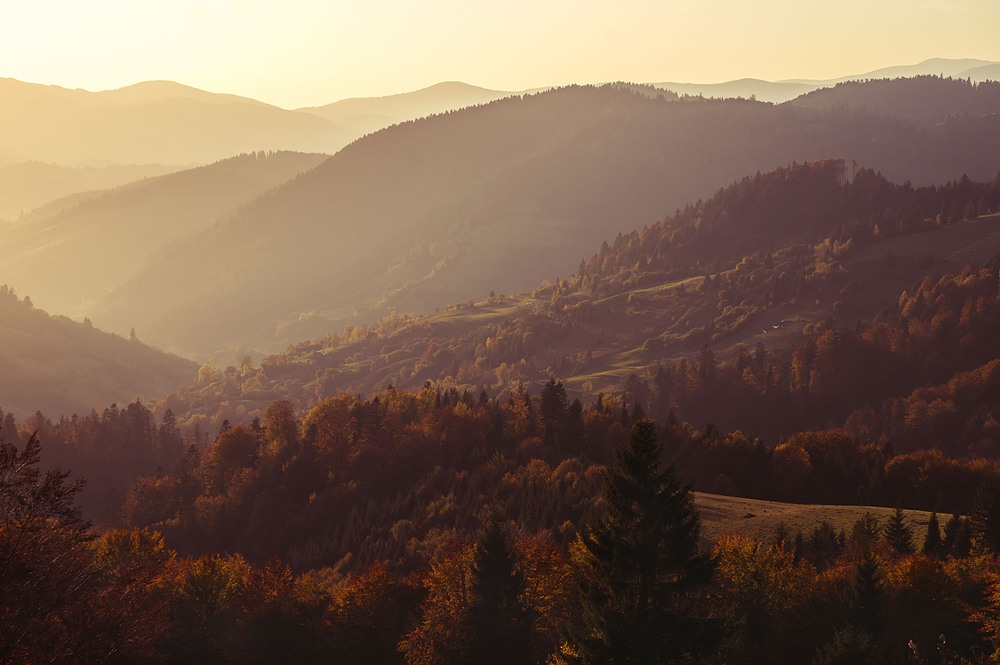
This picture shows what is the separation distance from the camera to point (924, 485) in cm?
15162

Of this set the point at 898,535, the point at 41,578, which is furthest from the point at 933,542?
the point at 41,578

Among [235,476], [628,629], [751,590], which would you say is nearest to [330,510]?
[235,476]

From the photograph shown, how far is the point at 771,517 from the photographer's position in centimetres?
12300

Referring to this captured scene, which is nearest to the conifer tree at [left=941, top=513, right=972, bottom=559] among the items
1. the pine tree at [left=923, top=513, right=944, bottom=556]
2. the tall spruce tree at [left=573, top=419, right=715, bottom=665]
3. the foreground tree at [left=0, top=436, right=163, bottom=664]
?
the pine tree at [left=923, top=513, right=944, bottom=556]

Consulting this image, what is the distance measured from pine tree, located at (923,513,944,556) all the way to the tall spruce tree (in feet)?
204

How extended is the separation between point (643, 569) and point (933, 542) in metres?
69.1

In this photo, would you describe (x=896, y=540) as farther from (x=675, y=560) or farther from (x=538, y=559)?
(x=675, y=560)

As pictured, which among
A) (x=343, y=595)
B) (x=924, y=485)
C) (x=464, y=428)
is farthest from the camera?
(x=464, y=428)

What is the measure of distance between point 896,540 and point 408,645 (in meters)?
58.7

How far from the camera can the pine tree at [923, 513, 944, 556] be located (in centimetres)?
9856

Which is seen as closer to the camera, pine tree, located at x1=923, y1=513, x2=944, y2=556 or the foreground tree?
the foreground tree

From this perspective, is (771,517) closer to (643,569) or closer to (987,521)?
(987,521)

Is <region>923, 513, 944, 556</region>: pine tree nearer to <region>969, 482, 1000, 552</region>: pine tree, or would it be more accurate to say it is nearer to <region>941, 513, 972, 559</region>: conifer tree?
<region>941, 513, 972, 559</region>: conifer tree

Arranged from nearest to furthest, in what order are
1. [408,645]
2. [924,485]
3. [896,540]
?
1. [408,645]
2. [896,540]
3. [924,485]
